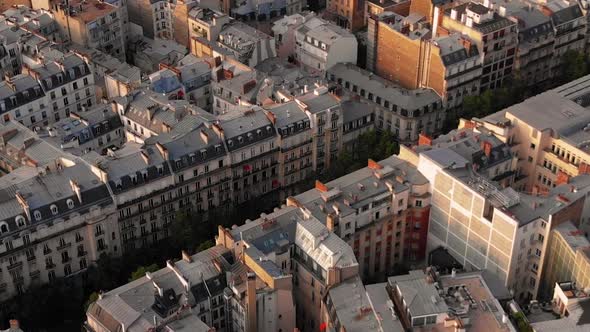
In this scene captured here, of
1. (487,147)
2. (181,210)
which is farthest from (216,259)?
(487,147)

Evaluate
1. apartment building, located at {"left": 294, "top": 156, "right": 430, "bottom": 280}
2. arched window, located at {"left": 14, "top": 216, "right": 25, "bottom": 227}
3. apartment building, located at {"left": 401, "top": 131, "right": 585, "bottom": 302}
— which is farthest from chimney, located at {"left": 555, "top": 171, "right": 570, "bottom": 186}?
arched window, located at {"left": 14, "top": 216, "right": 25, "bottom": 227}

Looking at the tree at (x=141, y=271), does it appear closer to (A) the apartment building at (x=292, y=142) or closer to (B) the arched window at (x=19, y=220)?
(B) the arched window at (x=19, y=220)

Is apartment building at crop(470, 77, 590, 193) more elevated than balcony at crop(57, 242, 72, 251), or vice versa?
apartment building at crop(470, 77, 590, 193)

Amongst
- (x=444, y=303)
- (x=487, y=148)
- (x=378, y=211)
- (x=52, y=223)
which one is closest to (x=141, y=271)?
(x=52, y=223)

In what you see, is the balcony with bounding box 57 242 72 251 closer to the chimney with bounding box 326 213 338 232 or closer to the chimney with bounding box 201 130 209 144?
the chimney with bounding box 201 130 209 144

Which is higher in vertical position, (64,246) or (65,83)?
(65,83)

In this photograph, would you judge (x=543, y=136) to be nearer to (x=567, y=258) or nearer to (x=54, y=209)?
(x=567, y=258)

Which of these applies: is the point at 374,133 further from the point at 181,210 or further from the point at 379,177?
the point at 181,210
